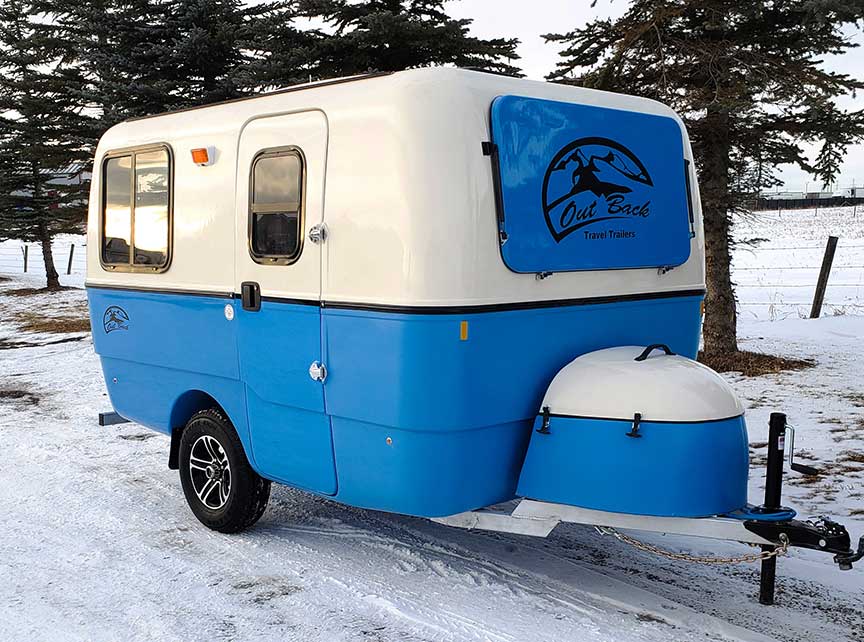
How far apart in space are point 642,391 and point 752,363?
734 centimetres

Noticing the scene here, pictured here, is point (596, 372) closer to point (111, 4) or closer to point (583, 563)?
point (583, 563)

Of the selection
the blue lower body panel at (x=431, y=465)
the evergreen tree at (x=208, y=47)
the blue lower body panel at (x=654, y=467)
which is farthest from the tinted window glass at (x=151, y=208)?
the evergreen tree at (x=208, y=47)

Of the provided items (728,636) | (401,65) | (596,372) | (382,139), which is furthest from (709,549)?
(401,65)

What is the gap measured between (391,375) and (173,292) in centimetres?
216

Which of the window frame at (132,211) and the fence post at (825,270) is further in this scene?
the fence post at (825,270)

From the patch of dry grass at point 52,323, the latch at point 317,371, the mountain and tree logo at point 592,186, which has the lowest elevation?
the patch of dry grass at point 52,323

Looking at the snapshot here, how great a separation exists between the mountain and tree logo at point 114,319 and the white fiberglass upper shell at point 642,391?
3372mm

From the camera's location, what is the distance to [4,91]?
2192 cm

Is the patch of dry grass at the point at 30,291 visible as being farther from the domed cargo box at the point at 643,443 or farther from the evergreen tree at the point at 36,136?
the domed cargo box at the point at 643,443

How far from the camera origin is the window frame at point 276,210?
482 centimetres

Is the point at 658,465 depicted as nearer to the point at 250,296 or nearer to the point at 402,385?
the point at 402,385

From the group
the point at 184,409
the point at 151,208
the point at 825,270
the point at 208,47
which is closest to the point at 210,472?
the point at 184,409

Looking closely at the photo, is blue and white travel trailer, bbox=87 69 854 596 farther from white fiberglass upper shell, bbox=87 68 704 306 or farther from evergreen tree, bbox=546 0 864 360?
evergreen tree, bbox=546 0 864 360

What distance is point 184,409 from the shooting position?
5.99 meters
